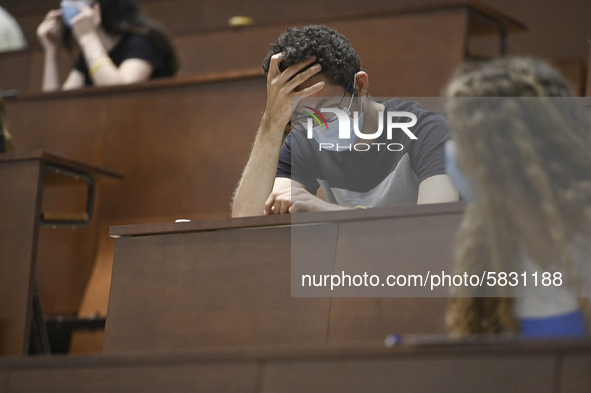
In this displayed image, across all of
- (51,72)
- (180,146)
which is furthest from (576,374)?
(51,72)

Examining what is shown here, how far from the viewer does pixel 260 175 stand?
1.74 m

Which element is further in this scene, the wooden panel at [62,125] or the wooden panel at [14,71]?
the wooden panel at [14,71]

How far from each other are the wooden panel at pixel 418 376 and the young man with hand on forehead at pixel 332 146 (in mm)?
743

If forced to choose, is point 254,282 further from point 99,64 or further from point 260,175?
point 99,64

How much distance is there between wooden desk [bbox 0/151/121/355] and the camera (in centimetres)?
192

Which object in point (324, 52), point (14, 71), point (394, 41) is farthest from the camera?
point (14, 71)

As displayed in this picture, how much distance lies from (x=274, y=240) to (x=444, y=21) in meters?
1.45

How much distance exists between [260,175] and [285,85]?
0.65 ft

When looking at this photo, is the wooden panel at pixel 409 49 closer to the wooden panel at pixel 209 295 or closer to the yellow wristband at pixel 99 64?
the yellow wristband at pixel 99 64

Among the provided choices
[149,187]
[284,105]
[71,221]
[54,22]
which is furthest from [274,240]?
[54,22]

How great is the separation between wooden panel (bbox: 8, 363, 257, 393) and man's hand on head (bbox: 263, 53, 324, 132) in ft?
2.81

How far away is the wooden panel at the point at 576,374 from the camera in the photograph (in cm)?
78

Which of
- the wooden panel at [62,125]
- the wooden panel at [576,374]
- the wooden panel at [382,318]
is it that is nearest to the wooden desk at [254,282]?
the wooden panel at [382,318]

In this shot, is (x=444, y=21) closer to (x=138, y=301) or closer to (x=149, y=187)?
(x=149, y=187)
